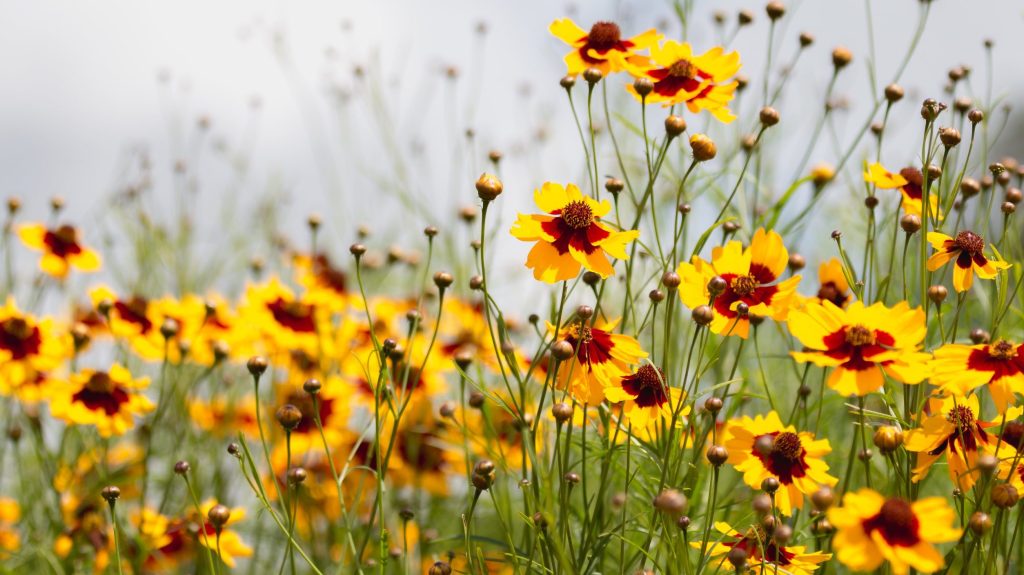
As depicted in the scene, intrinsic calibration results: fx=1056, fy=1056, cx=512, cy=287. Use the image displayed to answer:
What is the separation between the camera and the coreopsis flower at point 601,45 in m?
1.21

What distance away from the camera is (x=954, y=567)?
1.21m

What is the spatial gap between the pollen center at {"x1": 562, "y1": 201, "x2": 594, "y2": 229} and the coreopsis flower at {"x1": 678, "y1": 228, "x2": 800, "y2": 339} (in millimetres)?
100

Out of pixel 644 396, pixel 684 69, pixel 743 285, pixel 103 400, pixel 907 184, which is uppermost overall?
pixel 684 69

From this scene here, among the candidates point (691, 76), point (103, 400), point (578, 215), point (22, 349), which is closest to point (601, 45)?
point (691, 76)

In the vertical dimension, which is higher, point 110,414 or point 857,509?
point 857,509

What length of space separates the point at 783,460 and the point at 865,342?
7.3 inches

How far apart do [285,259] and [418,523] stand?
0.98 m

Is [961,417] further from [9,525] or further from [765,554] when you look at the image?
[9,525]

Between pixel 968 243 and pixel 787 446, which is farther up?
pixel 968 243

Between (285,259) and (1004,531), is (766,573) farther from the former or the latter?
(285,259)

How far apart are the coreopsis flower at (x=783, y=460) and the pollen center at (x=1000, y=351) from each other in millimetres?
166

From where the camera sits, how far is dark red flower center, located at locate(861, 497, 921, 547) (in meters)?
0.70

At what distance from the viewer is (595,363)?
1002mm

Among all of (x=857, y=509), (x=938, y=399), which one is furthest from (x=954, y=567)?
(x=857, y=509)
